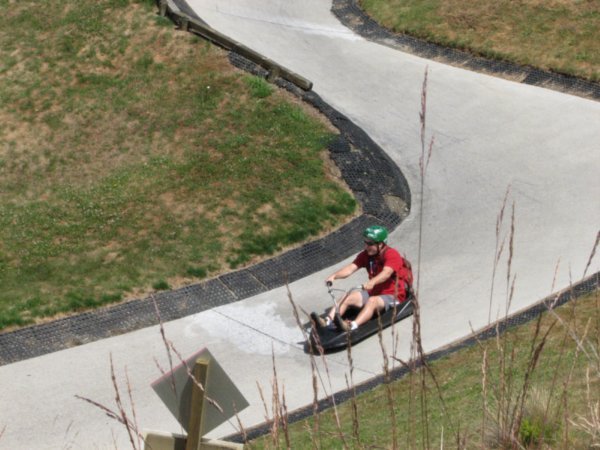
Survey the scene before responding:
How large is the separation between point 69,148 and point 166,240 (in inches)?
141

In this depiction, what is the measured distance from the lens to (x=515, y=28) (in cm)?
2023

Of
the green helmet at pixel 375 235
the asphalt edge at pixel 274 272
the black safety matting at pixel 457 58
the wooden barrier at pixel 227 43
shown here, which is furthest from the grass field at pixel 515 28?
the green helmet at pixel 375 235

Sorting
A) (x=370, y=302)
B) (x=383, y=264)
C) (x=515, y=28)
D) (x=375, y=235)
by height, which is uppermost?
(x=515, y=28)

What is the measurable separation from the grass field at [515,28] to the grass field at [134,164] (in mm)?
4225

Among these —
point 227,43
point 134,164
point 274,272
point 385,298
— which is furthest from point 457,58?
point 385,298

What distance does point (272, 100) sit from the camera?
1823cm

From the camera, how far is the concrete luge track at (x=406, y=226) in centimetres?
1212

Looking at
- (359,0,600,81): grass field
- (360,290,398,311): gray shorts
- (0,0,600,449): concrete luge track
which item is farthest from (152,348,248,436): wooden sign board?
(359,0,600,81): grass field

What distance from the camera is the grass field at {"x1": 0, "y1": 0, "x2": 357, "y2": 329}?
47.9ft

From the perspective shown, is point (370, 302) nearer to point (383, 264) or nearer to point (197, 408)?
point (383, 264)

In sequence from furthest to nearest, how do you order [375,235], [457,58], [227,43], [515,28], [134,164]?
1. [515,28]
2. [457,58]
3. [227,43]
4. [134,164]
5. [375,235]

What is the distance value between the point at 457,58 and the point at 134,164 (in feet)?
23.4

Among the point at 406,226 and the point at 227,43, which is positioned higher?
the point at 227,43

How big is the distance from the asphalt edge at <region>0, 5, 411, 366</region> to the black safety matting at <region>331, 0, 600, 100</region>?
3230 mm
